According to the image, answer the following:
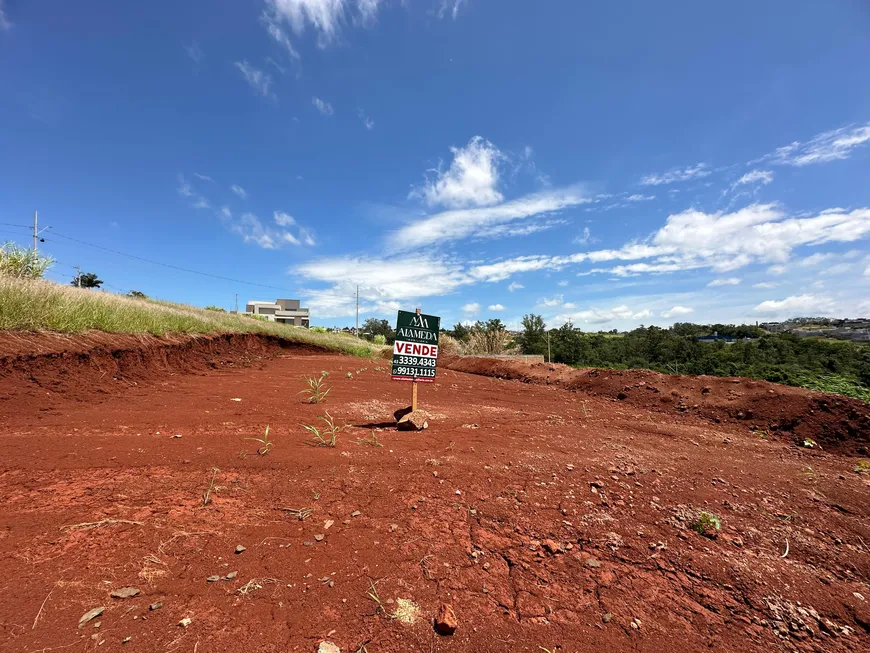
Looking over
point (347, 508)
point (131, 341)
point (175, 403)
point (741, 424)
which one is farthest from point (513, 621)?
point (131, 341)

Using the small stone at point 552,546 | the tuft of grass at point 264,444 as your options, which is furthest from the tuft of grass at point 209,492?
the small stone at point 552,546

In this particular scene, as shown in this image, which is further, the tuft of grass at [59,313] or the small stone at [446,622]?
the tuft of grass at [59,313]

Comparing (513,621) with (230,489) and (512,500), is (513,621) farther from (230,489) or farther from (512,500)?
(230,489)

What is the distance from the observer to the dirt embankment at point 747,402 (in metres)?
5.19

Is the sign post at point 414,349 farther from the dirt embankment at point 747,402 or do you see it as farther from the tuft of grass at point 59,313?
the tuft of grass at point 59,313

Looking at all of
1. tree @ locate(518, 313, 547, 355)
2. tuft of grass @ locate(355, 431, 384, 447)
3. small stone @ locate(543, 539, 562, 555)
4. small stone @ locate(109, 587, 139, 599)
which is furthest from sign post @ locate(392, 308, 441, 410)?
tree @ locate(518, 313, 547, 355)

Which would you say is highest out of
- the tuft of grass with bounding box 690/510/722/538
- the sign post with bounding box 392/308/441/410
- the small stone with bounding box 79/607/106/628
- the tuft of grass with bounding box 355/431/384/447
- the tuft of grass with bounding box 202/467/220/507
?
the sign post with bounding box 392/308/441/410

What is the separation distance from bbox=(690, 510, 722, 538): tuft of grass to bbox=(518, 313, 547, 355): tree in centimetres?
2416

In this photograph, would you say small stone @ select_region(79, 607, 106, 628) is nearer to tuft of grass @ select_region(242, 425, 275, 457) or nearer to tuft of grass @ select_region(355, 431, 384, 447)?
tuft of grass @ select_region(242, 425, 275, 457)

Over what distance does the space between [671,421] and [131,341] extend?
10.4 m

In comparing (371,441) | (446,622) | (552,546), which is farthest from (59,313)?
(552,546)

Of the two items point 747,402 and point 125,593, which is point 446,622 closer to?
point 125,593

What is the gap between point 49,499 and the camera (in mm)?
2414

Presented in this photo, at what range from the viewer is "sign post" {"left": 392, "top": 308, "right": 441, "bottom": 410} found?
523 centimetres
